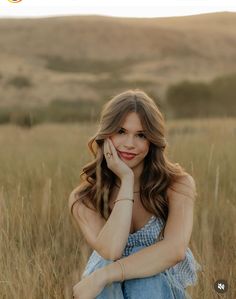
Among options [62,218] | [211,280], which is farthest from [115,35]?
[211,280]

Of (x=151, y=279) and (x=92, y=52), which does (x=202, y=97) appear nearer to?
(x=92, y=52)

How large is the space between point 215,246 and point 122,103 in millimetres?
830

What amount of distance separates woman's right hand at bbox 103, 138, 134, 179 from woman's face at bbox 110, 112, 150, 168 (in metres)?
0.01

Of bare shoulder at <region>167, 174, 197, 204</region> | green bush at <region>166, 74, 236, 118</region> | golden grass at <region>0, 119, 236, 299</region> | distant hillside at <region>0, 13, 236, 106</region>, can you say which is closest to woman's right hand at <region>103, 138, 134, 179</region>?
bare shoulder at <region>167, 174, 197, 204</region>

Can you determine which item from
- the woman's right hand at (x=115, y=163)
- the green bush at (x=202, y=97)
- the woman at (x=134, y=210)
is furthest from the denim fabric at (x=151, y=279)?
the green bush at (x=202, y=97)

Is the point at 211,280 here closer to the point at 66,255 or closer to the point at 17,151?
the point at 66,255

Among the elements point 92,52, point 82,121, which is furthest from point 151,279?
point 92,52

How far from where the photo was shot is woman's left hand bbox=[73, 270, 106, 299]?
73.3 inches

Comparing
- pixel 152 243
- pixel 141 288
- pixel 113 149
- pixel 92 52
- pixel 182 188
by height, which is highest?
pixel 92 52

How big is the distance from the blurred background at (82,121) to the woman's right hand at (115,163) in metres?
0.36

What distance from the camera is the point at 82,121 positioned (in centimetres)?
526

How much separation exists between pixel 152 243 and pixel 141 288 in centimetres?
13

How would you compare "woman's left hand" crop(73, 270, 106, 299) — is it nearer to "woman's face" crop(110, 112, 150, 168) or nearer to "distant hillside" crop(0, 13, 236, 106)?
"woman's face" crop(110, 112, 150, 168)

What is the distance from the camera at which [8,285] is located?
2.20 meters
